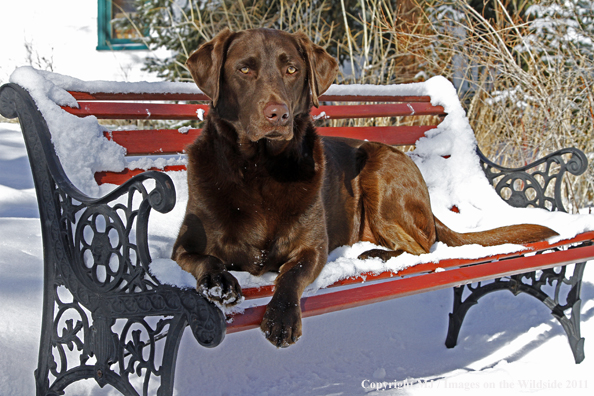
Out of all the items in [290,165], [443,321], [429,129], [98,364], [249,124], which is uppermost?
[249,124]

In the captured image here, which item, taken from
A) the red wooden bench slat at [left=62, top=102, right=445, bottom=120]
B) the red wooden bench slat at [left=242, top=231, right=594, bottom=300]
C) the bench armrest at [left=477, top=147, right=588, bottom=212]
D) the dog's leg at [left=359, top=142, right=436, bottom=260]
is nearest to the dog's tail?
the red wooden bench slat at [left=242, top=231, right=594, bottom=300]

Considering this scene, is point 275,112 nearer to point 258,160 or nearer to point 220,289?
point 258,160

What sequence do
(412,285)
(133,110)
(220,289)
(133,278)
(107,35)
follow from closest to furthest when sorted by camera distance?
(220,289) → (133,278) → (412,285) → (133,110) → (107,35)

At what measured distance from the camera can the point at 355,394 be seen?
8.05 feet

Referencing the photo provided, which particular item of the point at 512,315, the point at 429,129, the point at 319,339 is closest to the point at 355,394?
the point at 319,339

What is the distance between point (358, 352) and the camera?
9.87 feet

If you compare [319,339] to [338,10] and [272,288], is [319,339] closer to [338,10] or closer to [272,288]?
[272,288]

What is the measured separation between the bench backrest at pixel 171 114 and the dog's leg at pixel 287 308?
1057mm

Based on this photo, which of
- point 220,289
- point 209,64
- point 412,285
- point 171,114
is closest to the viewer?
point 220,289

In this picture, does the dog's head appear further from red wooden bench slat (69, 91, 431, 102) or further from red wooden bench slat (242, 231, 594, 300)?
red wooden bench slat (242, 231, 594, 300)

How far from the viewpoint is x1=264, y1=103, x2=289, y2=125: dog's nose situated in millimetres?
1949

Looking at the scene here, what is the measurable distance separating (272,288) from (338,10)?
22.3 feet

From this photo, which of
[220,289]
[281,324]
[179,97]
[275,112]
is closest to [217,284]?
[220,289]

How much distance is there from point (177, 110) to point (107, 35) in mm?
7118
